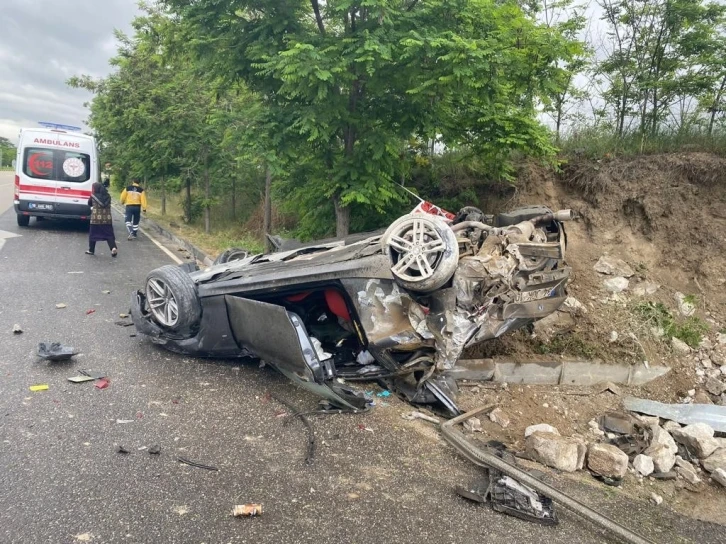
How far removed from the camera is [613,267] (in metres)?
6.71

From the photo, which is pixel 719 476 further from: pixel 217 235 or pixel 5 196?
pixel 5 196

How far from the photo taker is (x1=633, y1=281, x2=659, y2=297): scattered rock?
6.45 metres

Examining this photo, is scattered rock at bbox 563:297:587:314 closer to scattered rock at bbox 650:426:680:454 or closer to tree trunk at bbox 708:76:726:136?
scattered rock at bbox 650:426:680:454

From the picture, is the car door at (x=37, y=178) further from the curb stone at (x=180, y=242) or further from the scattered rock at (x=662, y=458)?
→ the scattered rock at (x=662, y=458)

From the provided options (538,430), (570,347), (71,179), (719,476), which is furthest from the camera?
(71,179)

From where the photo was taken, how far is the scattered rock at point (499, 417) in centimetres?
413

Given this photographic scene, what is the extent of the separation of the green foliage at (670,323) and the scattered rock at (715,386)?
1.79 ft

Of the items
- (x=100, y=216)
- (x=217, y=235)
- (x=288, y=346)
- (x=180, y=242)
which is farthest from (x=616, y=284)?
(x=217, y=235)

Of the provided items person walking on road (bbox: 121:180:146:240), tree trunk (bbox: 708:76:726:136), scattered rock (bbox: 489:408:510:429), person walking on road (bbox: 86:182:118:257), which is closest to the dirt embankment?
scattered rock (bbox: 489:408:510:429)

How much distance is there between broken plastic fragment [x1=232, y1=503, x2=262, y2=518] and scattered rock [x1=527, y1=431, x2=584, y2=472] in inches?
77.2

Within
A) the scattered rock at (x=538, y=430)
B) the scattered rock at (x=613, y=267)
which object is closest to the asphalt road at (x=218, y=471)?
the scattered rock at (x=538, y=430)

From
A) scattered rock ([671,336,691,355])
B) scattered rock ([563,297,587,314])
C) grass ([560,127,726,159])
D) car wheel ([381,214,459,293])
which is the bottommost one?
scattered rock ([671,336,691,355])

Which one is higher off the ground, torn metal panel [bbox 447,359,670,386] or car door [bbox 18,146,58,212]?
car door [bbox 18,146,58,212]

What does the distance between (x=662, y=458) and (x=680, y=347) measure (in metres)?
2.74
